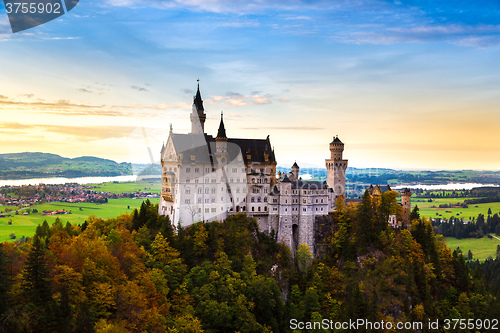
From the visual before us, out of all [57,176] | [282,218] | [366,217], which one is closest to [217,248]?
[282,218]

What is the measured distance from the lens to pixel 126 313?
49781 mm

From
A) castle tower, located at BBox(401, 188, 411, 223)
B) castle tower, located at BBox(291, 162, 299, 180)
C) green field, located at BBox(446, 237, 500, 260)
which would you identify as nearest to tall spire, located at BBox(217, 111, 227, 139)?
castle tower, located at BBox(291, 162, 299, 180)

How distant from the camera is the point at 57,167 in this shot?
146375 millimetres

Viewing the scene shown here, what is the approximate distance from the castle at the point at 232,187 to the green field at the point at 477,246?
10848cm

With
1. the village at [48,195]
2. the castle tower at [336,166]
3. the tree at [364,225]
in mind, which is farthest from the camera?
the village at [48,195]

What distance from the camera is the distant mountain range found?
348 ft

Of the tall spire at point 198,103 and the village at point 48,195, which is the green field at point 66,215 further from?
the tall spire at point 198,103

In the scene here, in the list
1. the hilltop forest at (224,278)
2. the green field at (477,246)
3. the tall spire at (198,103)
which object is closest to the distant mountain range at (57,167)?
the tall spire at (198,103)

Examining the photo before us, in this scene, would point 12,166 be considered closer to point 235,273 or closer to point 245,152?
point 245,152

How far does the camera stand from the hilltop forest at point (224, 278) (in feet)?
154

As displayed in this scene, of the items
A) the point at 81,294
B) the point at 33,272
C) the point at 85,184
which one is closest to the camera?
the point at 33,272

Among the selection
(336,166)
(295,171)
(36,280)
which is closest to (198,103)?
(295,171)

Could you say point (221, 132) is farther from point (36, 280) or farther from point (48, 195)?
point (48, 195)

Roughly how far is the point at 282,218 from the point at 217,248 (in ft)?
49.4
